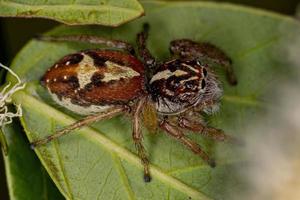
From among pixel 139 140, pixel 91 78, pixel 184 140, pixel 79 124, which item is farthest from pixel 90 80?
pixel 184 140

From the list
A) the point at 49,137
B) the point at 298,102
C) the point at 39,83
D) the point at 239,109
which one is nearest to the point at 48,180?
the point at 49,137

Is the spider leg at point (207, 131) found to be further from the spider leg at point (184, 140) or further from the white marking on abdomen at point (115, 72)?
the white marking on abdomen at point (115, 72)

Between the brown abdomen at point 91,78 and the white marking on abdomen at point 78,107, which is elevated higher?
the brown abdomen at point 91,78

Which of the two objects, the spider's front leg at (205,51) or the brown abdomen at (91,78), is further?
the spider's front leg at (205,51)

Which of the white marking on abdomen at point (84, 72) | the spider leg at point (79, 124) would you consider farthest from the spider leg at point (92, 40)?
the spider leg at point (79, 124)

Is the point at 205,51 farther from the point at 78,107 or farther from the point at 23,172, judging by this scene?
the point at 23,172
